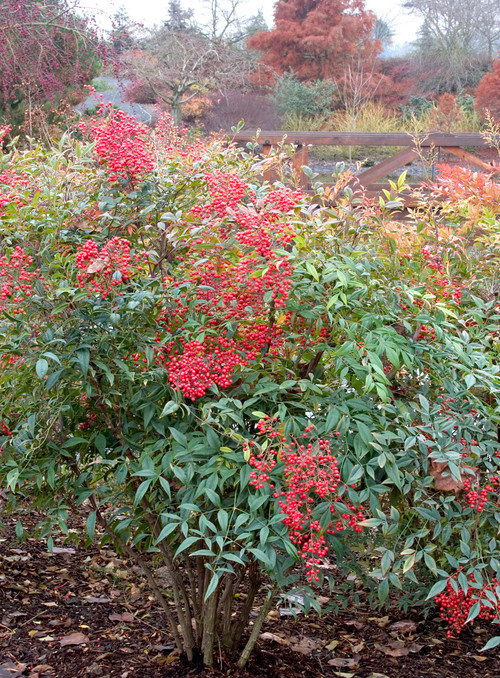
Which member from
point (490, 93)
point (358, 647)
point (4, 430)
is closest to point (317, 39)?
point (490, 93)

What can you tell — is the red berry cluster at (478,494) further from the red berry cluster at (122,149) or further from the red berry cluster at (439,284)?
the red berry cluster at (122,149)

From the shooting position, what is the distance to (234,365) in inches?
75.6

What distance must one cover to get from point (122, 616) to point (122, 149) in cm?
195

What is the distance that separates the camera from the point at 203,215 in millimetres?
1996

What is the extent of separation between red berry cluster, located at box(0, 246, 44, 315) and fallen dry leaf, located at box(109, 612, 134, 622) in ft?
5.15

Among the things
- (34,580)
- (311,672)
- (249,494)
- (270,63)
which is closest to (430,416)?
(249,494)

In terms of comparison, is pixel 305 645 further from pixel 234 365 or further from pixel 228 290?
pixel 228 290

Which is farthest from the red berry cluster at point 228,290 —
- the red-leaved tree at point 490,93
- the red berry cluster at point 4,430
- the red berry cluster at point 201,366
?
the red-leaved tree at point 490,93

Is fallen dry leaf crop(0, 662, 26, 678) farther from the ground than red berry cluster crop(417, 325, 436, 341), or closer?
closer

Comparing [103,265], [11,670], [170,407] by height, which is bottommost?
[11,670]

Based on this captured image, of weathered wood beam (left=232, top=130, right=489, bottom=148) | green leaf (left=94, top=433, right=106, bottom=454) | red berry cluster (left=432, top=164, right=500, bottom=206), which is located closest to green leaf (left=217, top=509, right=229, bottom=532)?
green leaf (left=94, top=433, right=106, bottom=454)

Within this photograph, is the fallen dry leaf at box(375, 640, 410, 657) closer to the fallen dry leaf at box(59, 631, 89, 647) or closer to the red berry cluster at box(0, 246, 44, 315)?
the fallen dry leaf at box(59, 631, 89, 647)

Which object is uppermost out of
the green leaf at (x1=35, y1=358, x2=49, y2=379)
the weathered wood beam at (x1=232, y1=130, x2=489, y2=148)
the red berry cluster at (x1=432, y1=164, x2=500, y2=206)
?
the weathered wood beam at (x1=232, y1=130, x2=489, y2=148)

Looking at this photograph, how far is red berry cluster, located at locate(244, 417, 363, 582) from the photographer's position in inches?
66.3
